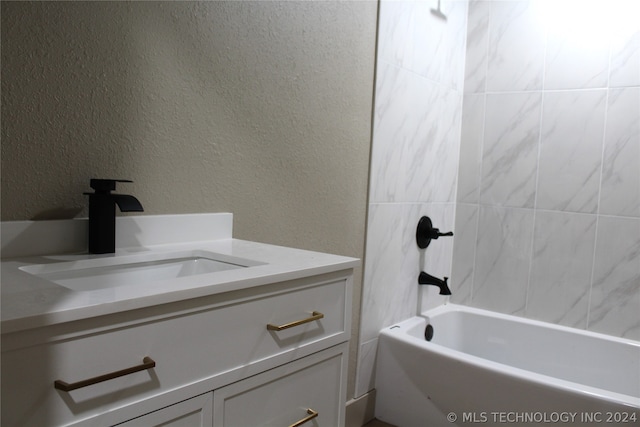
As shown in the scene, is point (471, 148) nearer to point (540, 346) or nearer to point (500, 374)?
point (540, 346)

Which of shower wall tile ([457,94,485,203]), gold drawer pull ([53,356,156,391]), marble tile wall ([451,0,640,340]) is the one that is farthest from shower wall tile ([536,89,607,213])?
gold drawer pull ([53,356,156,391])

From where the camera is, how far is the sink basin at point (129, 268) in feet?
3.31

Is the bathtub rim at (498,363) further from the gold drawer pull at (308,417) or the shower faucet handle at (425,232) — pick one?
the gold drawer pull at (308,417)

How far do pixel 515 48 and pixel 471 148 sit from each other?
533 mm

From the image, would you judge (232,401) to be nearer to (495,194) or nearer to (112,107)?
(112,107)

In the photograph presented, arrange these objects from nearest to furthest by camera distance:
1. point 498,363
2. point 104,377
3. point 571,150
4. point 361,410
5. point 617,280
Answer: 1. point 104,377
2. point 498,363
3. point 361,410
4. point 617,280
5. point 571,150

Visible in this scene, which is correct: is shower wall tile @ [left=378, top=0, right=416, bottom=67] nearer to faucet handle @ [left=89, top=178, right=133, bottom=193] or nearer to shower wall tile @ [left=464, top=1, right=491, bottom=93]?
shower wall tile @ [left=464, top=1, right=491, bottom=93]

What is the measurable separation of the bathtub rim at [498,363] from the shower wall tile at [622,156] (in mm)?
599

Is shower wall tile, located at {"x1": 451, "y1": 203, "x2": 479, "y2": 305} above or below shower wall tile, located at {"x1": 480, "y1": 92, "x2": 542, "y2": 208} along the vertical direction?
below

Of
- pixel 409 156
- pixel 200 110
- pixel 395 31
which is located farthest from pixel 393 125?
pixel 200 110

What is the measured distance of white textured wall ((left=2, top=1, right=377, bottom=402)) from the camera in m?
1.08

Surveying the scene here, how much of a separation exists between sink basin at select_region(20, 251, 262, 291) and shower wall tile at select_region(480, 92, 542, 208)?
181 centimetres

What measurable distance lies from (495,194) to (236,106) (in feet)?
5.30

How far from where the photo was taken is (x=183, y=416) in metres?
0.86
